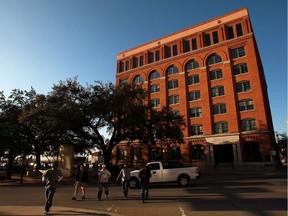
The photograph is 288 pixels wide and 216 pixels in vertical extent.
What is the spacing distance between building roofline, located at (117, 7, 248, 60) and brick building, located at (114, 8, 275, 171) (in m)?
0.17

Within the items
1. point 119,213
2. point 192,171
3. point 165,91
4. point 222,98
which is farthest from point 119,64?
point 119,213

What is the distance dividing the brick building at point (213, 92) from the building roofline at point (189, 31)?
17 cm

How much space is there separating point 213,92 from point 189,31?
13406mm

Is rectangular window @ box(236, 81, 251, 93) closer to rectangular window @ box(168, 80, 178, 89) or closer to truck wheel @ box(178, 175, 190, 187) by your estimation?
rectangular window @ box(168, 80, 178, 89)

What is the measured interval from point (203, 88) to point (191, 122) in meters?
6.23

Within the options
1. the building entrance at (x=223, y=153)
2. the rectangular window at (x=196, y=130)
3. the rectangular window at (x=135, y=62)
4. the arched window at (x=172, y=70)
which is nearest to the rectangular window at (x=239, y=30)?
the arched window at (x=172, y=70)

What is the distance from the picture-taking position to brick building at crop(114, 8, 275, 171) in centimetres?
3759

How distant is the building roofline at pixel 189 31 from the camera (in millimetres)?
43000

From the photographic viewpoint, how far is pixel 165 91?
4725 cm

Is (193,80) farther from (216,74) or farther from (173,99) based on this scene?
(173,99)

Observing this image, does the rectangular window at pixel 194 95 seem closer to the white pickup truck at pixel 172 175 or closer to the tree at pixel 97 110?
the tree at pixel 97 110

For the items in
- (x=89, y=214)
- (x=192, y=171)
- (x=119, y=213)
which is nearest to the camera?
(x=89, y=214)

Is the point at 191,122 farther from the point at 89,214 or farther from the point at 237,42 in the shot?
the point at 89,214

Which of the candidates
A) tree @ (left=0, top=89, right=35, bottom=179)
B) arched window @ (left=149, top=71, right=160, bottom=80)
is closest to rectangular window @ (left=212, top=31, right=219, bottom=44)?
arched window @ (left=149, top=71, right=160, bottom=80)
